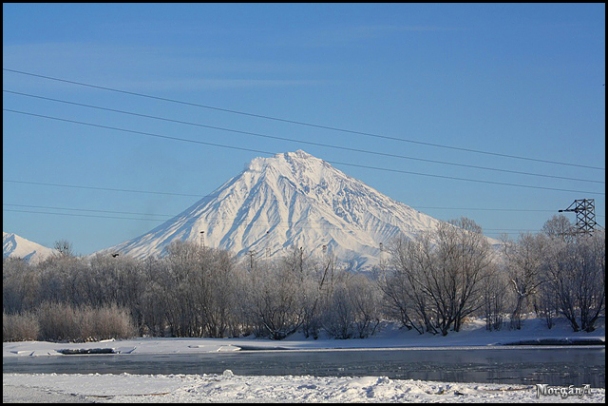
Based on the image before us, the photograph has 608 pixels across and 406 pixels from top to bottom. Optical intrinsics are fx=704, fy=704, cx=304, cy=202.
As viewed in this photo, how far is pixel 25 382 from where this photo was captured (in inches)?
1071

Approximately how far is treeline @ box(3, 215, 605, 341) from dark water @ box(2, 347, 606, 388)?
51.3 ft

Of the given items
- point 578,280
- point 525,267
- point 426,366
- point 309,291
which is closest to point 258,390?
point 426,366

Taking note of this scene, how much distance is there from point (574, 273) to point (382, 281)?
18966 millimetres

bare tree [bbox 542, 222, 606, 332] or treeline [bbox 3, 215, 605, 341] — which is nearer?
bare tree [bbox 542, 222, 606, 332]

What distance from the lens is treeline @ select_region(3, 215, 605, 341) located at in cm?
6358

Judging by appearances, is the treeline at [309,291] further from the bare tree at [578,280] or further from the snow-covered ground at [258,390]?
the snow-covered ground at [258,390]

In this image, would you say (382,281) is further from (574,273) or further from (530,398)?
(530,398)

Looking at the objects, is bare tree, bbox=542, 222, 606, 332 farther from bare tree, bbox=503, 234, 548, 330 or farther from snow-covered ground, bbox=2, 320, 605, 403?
snow-covered ground, bbox=2, 320, 605, 403

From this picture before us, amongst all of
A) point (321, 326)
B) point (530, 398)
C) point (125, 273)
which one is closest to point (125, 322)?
point (125, 273)

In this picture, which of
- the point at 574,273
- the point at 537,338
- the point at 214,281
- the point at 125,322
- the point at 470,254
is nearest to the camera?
the point at 537,338

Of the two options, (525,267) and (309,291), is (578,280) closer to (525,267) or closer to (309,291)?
(525,267)

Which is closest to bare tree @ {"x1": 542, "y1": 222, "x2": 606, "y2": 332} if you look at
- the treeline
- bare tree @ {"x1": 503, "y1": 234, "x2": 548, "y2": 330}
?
the treeline

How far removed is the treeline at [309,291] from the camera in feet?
209

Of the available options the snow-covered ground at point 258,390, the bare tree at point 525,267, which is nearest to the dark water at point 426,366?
the snow-covered ground at point 258,390
